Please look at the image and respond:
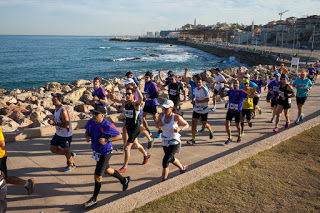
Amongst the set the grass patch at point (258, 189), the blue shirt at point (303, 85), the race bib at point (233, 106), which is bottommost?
the grass patch at point (258, 189)

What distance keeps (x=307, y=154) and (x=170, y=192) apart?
407 centimetres

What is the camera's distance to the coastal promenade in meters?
4.57

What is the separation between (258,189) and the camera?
4.95 meters

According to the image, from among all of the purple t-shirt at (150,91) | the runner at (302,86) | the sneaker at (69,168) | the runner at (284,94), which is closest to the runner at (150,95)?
the purple t-shirt at (150,91)

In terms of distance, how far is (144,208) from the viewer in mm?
4312

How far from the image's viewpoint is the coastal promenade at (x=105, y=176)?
4574 mm

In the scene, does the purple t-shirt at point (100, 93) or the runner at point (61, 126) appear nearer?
the runner at point (61, 126)

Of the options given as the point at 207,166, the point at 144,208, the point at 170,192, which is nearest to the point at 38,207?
the point at 144,208

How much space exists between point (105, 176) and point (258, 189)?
318 cm

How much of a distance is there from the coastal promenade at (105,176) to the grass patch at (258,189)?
240 mm

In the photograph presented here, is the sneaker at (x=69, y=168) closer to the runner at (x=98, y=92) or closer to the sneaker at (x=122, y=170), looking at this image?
the sneaker at (x=122, y=170)

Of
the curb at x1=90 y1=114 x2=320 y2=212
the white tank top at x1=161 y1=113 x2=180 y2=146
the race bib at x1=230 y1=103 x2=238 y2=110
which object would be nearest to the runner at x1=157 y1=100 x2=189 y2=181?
the white tank top at x1=161 y1=113 x2=180 y2=146

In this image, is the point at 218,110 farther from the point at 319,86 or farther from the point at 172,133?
the point at 319,86

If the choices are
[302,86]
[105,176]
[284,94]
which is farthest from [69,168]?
[302,86]
